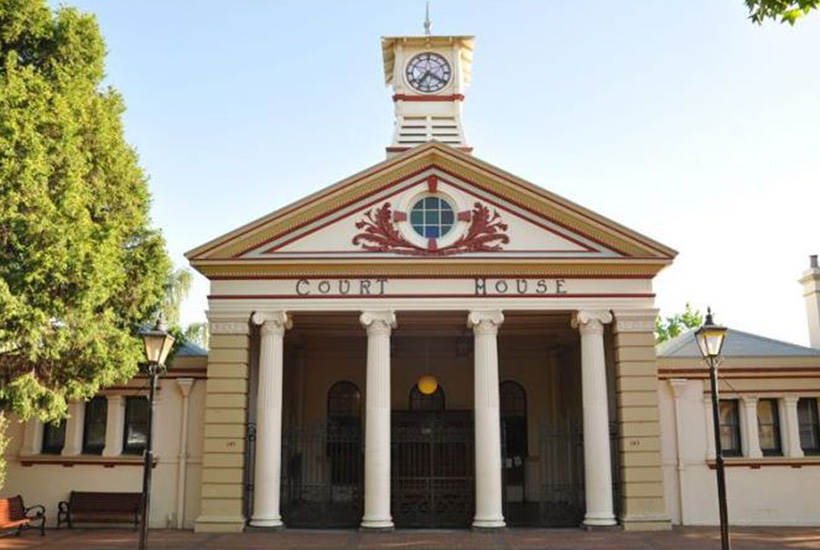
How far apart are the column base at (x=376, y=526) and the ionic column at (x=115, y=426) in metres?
6.91

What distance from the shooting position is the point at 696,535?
59.7 feet

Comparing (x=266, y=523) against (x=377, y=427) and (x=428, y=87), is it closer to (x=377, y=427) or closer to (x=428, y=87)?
(x=377, y=427)

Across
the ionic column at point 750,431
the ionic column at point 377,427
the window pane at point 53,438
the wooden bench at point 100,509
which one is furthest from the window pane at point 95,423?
the ionic column at point 750,431

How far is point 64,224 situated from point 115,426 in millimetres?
6704

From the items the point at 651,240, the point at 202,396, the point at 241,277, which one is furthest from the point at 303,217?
the point at 651,240

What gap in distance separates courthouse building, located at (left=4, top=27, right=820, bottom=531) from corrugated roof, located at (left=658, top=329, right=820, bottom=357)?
96 mm

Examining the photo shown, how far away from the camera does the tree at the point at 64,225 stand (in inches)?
621

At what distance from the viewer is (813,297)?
23.4 meters

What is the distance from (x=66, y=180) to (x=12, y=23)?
150 inches

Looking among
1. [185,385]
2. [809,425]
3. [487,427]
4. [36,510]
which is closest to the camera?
[487,427]

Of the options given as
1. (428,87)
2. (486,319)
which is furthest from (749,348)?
(428,87)

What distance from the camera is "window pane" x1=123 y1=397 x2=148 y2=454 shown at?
2111 cm

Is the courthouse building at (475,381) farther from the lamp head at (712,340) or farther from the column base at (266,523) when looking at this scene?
the lamp head at (712,340)

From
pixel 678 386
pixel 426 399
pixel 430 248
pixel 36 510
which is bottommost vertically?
pixel 36 510
